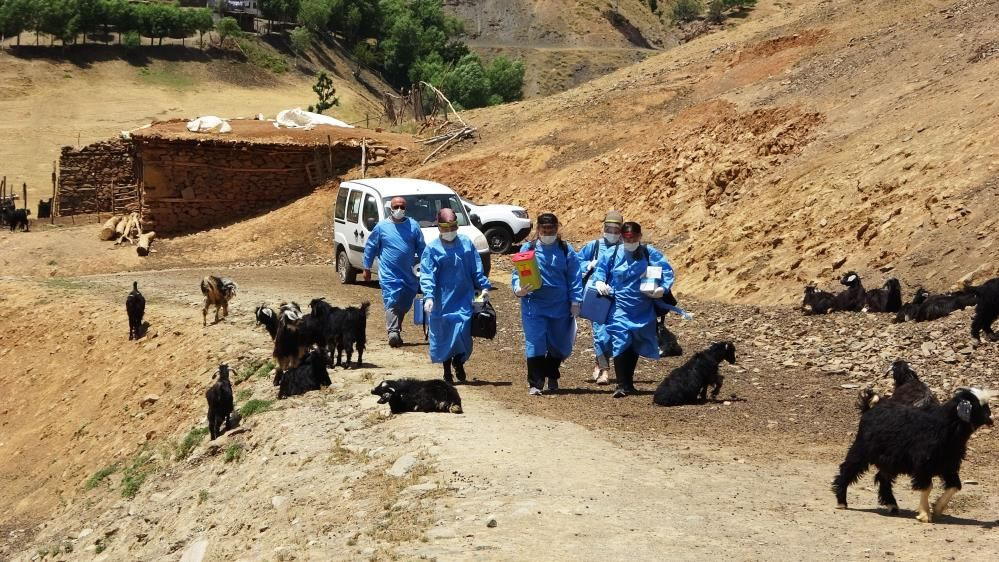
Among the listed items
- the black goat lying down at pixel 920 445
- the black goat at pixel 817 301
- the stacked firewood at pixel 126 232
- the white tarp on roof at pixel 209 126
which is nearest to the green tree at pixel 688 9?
the white tarp on roof at pixel 209 126

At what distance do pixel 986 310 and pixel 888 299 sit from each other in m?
2.47

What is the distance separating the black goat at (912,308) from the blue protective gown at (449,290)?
5.39 metres

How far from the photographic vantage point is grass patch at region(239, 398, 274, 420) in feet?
44.2

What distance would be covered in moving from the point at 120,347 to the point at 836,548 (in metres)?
13.9

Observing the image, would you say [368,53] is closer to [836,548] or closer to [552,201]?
[552,201]

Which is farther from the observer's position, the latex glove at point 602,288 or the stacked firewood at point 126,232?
the stacked firewood at point 126,232

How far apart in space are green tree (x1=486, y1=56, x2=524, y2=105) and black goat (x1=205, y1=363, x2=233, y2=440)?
54010mm

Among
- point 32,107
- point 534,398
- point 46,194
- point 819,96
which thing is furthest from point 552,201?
point 32,107

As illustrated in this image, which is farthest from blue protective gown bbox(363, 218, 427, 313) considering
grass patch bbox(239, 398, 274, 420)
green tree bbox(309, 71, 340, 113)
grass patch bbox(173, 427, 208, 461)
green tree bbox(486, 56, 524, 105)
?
green tree bbox(486, 56, 524, 105)

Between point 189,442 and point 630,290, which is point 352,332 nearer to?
point 189,442

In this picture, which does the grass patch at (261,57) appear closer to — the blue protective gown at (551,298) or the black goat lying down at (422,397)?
the blue protective gown at (551,298)

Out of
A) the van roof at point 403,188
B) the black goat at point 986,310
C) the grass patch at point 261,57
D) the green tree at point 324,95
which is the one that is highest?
the grass patch at point 261,57

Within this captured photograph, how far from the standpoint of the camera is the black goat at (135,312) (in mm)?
18641

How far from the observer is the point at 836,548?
7.41 metres
